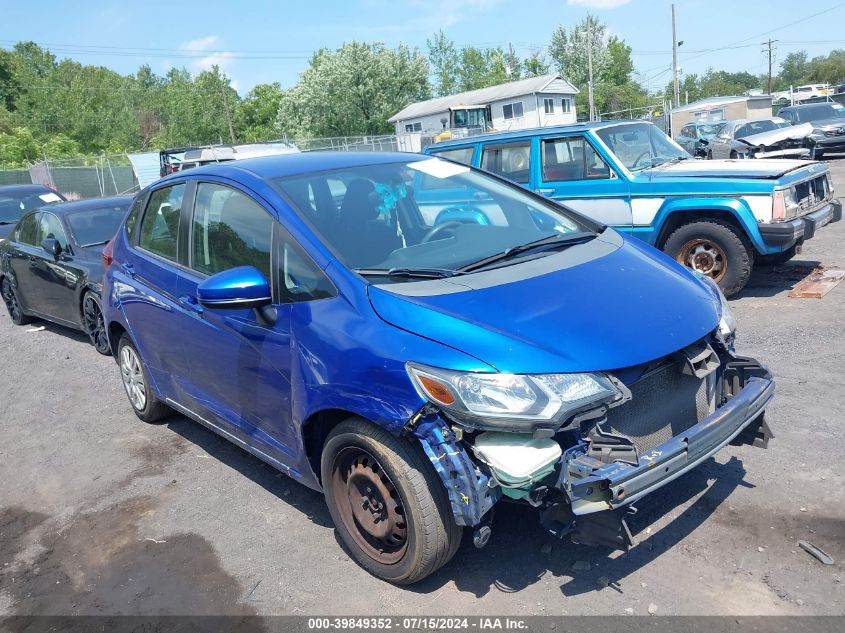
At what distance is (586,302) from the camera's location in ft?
10.4

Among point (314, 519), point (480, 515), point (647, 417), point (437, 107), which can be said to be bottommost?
point (314, 519)

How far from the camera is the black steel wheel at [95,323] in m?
7.68

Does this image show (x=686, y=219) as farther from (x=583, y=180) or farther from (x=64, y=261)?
(x=64, y=261)

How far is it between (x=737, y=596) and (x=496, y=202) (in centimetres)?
242

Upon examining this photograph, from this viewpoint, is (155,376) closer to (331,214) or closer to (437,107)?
(331,214)

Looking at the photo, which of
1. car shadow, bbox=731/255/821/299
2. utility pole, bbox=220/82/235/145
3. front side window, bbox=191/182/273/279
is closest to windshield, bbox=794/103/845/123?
car shadow, bbox=731/255/821/299

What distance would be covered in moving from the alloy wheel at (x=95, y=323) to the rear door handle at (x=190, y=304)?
3776 mm

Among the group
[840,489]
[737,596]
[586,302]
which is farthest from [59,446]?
[840,489]

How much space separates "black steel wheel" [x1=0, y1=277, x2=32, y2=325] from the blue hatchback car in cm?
645

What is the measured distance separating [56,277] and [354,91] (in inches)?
2300

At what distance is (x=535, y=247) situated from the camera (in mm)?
3799

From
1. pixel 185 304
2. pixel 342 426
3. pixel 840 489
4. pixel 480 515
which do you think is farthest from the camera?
pixel 185 304

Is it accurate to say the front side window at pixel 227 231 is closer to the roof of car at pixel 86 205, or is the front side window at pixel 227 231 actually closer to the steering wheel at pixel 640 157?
the roof of car at pixel 86 205

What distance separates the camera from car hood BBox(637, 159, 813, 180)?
7.33 m
